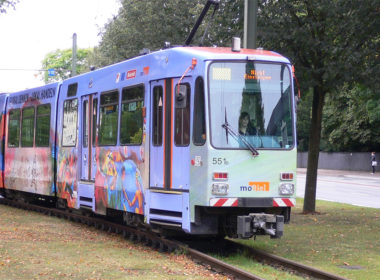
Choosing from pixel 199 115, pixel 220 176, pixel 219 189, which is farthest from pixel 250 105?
pixel 219 189

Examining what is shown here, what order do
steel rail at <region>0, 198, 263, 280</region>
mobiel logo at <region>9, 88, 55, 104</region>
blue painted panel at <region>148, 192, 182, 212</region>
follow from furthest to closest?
1. mobiel logo at <region>9, 88, 55, 104</region>
2. blue painted panel at <region>148, 192, 182, 212</region>
3. steel rail at <region>0, 198, 263, 280</region>

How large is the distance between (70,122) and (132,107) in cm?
394

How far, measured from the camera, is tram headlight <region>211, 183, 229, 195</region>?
10.9 m

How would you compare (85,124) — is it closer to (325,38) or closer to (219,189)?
(219,189)

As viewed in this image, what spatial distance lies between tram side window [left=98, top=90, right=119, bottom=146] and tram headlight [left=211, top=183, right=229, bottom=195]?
11.9 ft

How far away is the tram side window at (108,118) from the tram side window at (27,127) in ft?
18.5

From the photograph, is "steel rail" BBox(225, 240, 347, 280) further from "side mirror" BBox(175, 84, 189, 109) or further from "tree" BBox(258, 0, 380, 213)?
"tree" BBox(258, 0, 380, 213)

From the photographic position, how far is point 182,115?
11570mm

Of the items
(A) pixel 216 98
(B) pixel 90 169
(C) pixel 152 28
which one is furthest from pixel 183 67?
(C) pixel 152 28

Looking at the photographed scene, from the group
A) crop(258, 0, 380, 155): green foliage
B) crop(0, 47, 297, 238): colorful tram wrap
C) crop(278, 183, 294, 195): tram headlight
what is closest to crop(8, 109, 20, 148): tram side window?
crop(0, 47, 297, 238): colorful tram wrap

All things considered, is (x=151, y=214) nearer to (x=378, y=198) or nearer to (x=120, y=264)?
(x=120, y=264)

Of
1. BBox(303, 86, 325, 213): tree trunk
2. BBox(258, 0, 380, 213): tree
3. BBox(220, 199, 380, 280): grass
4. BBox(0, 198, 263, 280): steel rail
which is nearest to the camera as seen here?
BBox(0, 198, 263, 280): steel rail

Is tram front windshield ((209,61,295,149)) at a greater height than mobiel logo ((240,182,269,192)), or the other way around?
tram front windshield ((209,61,295,149))

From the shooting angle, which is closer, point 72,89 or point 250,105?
Result: point 250,105
